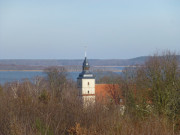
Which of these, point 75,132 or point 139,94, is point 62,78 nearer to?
point 139,94

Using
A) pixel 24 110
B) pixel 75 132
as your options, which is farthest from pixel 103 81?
pixel 75 132

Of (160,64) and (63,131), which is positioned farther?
(160,64)

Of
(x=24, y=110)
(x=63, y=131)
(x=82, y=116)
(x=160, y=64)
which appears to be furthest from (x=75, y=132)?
(x=160, y=64)

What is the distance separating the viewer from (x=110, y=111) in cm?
Answer: 1766

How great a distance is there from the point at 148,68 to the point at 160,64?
1.32 m

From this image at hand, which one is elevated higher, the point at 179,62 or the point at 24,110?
the point at 179,62

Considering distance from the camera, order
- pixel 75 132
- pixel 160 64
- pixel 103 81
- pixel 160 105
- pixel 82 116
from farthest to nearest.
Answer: pixel 103 81 < pixel 160 64 < pixel 160 105 < pixel 82 116 < pixel 75 132

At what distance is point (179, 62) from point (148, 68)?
2.71 m

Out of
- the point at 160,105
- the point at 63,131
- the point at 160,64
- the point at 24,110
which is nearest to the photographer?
the point at 63,131

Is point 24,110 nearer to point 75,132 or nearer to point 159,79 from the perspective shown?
point 75,132

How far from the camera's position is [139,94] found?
90.3 feet

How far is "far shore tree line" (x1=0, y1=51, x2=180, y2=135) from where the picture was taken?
13266 millimetres

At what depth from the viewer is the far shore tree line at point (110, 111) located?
13.3 m

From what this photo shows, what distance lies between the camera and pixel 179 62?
3031 cm
